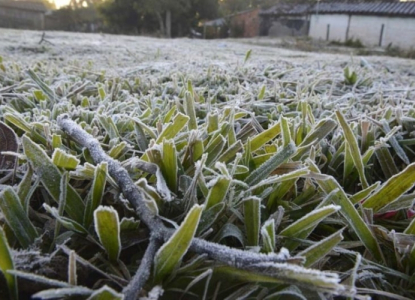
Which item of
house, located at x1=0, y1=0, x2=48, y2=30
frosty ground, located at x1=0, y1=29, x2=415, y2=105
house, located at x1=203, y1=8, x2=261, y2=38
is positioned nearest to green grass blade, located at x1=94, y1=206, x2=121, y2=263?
frosty ground, located at x1=0, y1=29, x2=415, y2=105

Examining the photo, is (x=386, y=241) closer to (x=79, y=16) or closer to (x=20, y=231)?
(x=20, y=231)

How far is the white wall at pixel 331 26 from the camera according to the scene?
14727 mm

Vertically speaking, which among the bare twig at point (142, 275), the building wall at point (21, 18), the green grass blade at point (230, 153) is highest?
the building wall at point (21, 18)

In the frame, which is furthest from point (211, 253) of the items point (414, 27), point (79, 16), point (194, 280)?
point (79, 16)

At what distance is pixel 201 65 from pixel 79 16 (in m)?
22.3

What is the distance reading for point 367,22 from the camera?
46.1 ft

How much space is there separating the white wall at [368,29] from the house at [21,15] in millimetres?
13741

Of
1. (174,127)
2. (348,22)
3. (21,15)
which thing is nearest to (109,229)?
(174,127)

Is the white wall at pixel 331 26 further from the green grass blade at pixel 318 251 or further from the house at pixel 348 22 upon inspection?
the green grass blade at pixel 318 251

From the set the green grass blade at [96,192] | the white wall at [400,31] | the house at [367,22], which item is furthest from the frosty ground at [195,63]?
the house at [367,22]

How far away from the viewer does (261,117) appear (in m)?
0.94

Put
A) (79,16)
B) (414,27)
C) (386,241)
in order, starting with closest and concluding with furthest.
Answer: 1. (386,241)
2. (414,27)
3. (79,16)

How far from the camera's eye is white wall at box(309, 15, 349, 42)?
14727mm

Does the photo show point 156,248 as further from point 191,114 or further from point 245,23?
point 245,23
